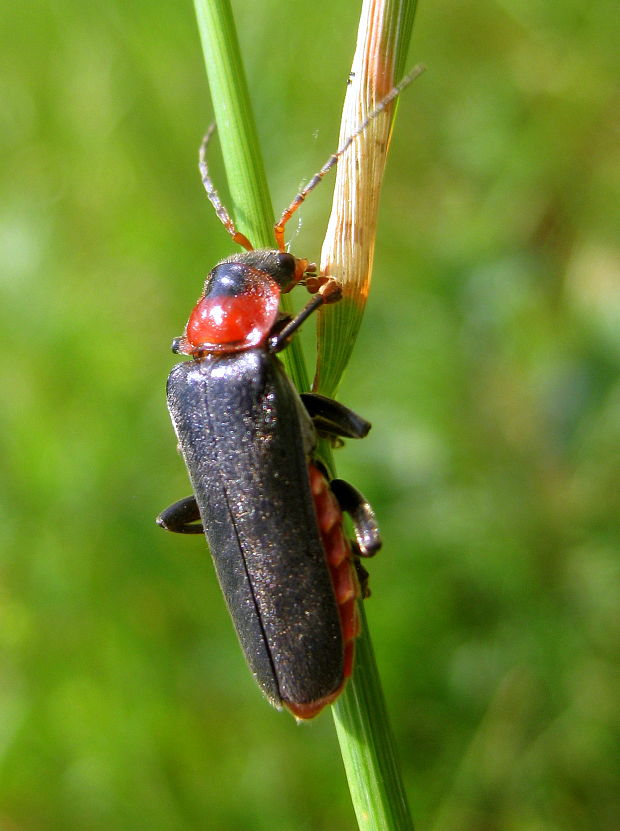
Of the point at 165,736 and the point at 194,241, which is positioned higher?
A: the point at 194,241

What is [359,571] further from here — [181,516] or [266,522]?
[181,516]

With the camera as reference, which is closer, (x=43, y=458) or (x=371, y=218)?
(x=371, y=218)

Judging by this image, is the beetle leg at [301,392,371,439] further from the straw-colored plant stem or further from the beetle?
the straw-colored plant stem

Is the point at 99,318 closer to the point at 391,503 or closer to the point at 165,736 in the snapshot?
the point at 391,503

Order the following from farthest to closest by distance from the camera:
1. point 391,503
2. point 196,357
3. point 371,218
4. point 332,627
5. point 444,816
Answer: point 391,503
point 444,816
point 196,357
point 332,627
point 371,218

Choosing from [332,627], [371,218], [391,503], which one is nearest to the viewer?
[371,218]

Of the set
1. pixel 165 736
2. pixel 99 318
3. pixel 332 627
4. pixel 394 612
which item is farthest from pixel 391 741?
pixel 99 318
